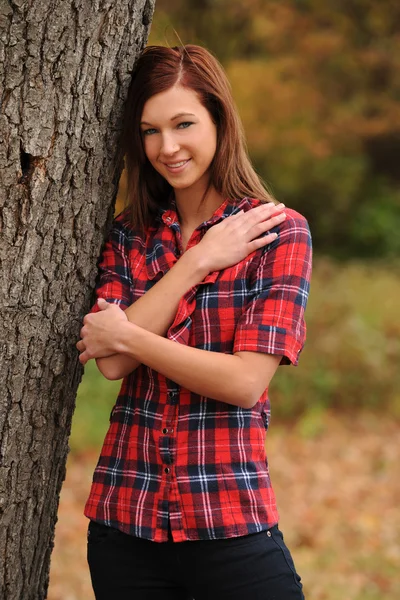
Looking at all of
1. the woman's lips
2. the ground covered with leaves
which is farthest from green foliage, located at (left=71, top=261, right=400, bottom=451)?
the woman's lips

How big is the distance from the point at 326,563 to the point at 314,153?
708cm

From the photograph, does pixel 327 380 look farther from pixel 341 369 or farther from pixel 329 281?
pixel 329 281

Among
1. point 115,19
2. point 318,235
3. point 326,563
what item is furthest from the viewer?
point 318,235

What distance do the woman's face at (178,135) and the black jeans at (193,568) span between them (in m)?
0.91

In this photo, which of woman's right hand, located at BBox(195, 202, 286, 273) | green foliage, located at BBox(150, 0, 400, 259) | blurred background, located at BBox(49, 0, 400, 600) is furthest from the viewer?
green foliage, located at BBox(150, 0, 400, 259)

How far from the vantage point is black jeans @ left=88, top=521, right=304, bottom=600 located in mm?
2059

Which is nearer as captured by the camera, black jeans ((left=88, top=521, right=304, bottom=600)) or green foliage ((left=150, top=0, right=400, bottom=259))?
black jeans ((left=88, top=521, right=304, bottom=600))

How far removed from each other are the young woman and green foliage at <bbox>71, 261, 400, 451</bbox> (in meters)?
4.34

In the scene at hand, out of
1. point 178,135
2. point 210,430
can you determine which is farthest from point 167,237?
point 210,430

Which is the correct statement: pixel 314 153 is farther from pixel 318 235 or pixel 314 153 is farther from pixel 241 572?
pixel 241 572

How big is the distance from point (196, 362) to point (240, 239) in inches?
13.4

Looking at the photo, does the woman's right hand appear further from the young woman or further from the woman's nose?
the woman's nose

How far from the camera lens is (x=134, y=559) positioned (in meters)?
2.16

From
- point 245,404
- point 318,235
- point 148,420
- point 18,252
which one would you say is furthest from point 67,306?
point 318,235
